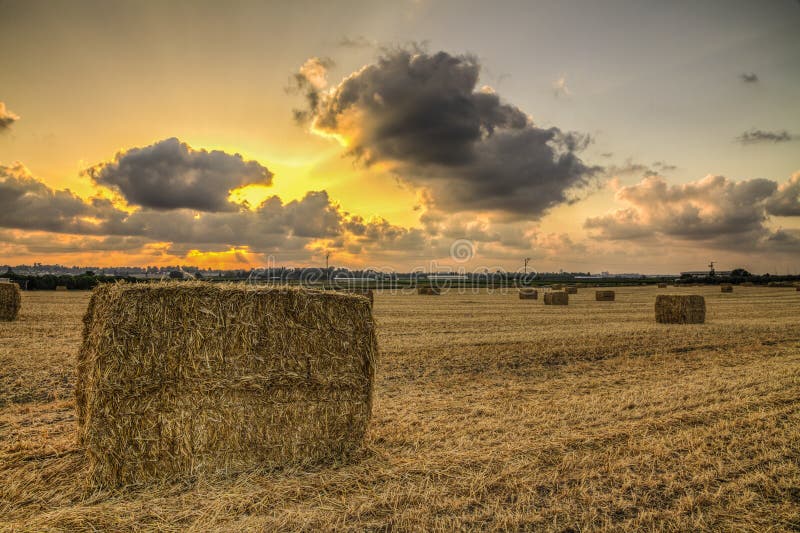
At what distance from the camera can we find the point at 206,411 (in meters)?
5.36

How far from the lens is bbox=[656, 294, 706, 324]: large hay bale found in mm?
22188

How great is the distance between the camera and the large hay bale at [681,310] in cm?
2219

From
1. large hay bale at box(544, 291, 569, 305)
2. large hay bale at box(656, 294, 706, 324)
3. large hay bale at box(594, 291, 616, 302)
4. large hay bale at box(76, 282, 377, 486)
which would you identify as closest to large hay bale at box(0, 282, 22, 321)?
large hay bale at box(76, 282, 377, 486)

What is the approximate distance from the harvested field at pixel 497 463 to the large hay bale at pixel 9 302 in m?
11.3

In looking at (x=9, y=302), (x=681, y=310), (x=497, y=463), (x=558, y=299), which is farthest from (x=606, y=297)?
(x=9, y=302)

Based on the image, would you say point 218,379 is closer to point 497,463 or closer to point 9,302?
point 497,463

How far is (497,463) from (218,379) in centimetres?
348

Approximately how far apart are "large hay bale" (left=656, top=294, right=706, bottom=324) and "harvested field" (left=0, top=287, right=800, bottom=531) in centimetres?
1189

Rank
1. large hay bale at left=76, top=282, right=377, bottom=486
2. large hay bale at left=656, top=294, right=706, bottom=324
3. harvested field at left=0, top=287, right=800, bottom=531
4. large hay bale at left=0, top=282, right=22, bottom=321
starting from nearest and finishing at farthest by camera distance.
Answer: harvested field at left=0, top=287, right=800, bottom=531
large hay bale at left=76, top=282, right=377, bottom=486
large hay bale at left=0, top=282, right=22, bottom=321
large hay bale at left=656, top=294, right=706, bottom=324

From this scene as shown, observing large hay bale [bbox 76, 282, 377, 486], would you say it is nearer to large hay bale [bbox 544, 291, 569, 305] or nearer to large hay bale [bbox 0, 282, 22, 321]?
large hay bale [bbox 0, 282, 22, 321]

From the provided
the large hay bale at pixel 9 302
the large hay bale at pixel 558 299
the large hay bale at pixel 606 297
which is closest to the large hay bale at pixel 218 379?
the large hay bale at pixel 9 302

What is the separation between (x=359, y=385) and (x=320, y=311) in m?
1.11

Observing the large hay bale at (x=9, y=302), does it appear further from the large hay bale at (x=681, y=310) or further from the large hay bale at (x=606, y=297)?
the large hay bale at (x=606, y=297)

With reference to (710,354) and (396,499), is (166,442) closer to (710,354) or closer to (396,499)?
(396,499)
